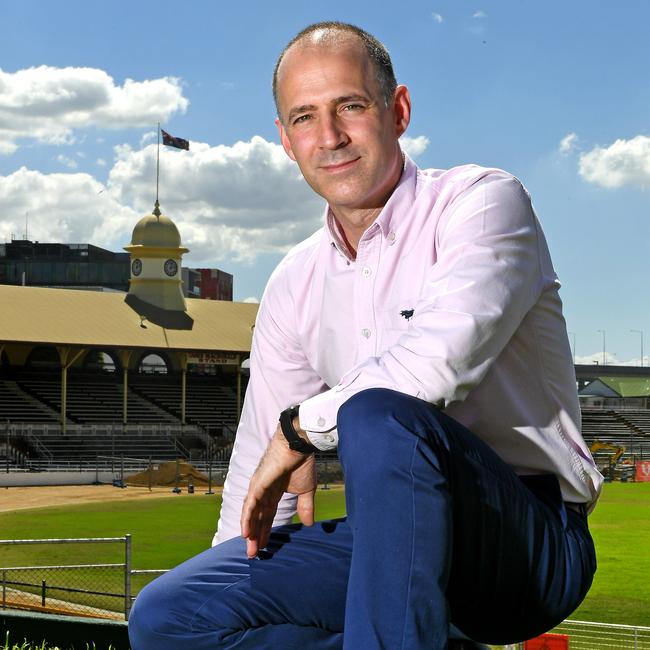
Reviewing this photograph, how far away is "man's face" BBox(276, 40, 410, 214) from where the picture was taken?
250cm

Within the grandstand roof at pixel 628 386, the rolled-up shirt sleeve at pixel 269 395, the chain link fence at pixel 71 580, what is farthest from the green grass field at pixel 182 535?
the grandstand roof at pixel 628 386

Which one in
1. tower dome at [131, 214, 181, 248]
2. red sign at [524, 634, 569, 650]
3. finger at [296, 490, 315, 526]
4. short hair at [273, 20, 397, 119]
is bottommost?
red sign at [524, 634, 569, 650]

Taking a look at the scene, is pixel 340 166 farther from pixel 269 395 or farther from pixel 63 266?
pixel 63 266

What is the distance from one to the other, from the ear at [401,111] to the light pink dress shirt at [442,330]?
0.09 metres

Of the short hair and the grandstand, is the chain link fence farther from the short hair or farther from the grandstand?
the grandstand

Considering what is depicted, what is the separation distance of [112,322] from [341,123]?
4094 cm

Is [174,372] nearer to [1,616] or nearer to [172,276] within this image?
[172,276]

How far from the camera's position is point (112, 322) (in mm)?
42594

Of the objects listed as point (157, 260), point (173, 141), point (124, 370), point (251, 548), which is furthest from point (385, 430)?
point (173, 141)

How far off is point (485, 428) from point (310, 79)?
91 cm

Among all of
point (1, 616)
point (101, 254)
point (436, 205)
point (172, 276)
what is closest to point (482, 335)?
point (436, 205)

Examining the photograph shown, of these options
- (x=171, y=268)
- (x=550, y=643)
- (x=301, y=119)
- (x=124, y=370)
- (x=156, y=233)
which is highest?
(x=156, y=233)

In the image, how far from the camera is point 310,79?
252 centimetres

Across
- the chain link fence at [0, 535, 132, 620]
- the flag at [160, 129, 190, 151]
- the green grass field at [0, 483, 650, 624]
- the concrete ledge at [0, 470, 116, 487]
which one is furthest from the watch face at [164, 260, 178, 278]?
the chain link fence at [0, 535, 132, 620]
